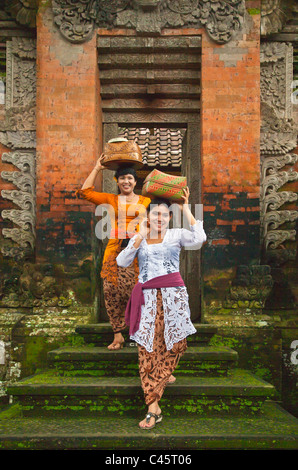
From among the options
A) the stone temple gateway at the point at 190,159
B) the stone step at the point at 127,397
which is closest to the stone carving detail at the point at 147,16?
the stone temple gateway at the point at 190,159

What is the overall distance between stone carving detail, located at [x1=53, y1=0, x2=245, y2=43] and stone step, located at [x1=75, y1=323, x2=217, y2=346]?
3479 millimetres

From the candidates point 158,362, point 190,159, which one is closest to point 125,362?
point 158,362

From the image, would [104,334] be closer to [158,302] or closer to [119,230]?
[119,230]

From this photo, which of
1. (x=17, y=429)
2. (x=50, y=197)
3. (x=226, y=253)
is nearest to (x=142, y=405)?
(x=17, y=429)

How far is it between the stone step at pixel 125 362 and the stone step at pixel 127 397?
16.2 inches

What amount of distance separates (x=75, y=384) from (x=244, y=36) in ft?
14.8

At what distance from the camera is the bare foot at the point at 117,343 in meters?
4.39

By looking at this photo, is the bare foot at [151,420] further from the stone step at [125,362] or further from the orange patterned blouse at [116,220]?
the orange patterned blouse at [116,220]

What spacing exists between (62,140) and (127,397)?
10.4 ft

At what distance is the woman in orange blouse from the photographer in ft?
13.8

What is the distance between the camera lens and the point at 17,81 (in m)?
5.88

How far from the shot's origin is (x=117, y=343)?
4422mm

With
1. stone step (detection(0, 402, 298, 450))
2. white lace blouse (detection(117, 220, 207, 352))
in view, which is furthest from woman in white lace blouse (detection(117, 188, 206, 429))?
stone step (detection(0, 402, 298, 450))

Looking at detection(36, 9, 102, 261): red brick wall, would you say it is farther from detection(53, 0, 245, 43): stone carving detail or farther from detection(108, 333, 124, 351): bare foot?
detection(108, 333, 124, 351): bare foot
